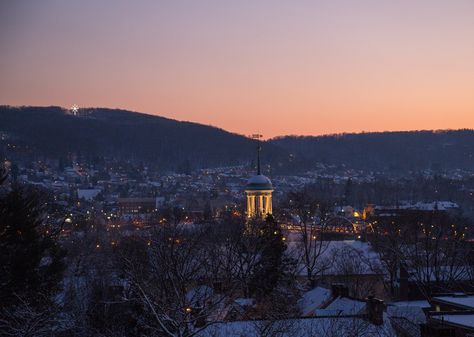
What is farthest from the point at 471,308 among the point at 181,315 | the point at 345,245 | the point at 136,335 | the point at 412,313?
the point at 345,245

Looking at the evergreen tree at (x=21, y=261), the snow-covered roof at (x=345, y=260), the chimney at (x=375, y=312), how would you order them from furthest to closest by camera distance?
the snow-covered roof at (x=345, y=260), the evergreen tree at (x=21, y=261), the chimney at (x=375, y=312)

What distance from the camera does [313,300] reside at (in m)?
28.8

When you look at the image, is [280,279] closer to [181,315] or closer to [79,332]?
[79,332]

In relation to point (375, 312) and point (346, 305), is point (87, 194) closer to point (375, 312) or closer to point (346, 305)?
point (346, 305)

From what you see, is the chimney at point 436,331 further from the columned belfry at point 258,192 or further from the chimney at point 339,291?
the columned belfry at point 258,192

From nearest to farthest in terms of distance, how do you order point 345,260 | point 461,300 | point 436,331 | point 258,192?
point 436,331 → point 461,300 → point 345,260 → point 258,192

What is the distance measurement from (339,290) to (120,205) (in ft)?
395

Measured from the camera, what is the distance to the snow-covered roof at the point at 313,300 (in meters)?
27.7

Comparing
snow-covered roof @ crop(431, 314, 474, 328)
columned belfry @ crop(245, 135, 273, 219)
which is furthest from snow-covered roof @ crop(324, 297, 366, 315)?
columned belfry @ crop(245, 135, 273, 219)

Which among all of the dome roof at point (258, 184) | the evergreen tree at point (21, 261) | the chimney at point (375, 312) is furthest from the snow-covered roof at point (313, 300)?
the dome roof at point (258, 184)

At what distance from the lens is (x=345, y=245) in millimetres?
47688

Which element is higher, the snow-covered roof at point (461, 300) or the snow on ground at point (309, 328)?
the snow on ground at point (309, 328)

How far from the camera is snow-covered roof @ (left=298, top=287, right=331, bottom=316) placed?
90.7 ft

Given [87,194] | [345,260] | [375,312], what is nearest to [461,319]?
[375,312]
